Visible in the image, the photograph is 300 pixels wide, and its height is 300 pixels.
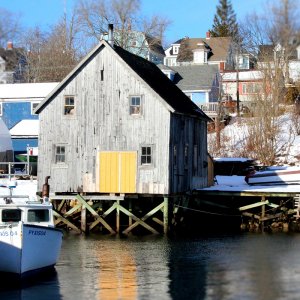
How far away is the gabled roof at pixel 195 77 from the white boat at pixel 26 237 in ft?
178

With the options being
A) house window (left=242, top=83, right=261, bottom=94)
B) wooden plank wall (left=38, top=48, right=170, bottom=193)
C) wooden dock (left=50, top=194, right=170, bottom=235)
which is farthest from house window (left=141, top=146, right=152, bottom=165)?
house window (left=242, top=83, right=261, bottom=94)

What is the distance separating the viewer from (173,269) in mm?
29250

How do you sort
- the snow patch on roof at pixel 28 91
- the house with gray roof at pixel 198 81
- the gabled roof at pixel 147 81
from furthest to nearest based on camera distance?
the house with gray roof at pixel 198 81
the snow patch on roof at pixel 28 91
the gabled roof at pixel 147 81

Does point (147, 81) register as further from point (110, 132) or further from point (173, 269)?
point (173, 269)

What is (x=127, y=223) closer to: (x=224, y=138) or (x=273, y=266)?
(x=273, y=266)

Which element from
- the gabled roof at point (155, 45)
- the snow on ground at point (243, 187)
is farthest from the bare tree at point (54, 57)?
the snow on ground at point (243, 187)

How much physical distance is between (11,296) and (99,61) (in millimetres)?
18534

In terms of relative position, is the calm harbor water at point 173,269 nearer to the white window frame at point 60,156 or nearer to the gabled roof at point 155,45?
the white window frame at point 60,156

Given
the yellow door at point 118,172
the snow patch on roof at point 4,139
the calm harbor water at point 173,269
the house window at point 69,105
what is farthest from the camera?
the snow patch on roof at point 4,139

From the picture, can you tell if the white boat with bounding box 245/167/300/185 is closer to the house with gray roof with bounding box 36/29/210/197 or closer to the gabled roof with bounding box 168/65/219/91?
the house with gray roof with bounding box 36/29/210/197

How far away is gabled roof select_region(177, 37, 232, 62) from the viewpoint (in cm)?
10281

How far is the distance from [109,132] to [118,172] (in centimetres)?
217

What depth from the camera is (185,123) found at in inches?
1686

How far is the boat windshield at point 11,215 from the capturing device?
91.6 feet
